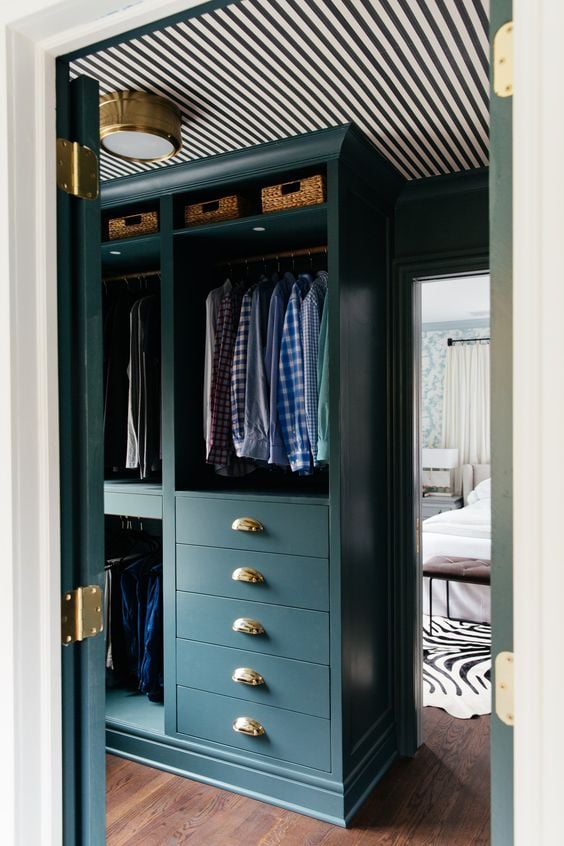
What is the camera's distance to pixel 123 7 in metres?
1.07

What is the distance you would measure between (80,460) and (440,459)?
675cm

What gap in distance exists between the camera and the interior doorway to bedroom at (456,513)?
3.29 metres

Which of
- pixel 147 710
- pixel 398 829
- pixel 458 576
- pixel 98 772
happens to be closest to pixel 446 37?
pixel 98 772

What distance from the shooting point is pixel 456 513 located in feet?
19.9

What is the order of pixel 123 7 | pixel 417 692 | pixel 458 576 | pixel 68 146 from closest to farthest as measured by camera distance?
pixel 123 7 → pixel 68 146 → pixel 417 692 → pixel 458 576

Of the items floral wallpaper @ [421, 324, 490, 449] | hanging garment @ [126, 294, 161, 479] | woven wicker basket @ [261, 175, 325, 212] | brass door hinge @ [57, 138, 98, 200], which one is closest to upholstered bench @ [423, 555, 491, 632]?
hanging garment @ [126, 294, 161, 479]

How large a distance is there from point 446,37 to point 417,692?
2556 millimetres

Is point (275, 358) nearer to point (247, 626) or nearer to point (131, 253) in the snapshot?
point (131, 253)

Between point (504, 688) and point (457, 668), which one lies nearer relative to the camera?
point (504, 688)

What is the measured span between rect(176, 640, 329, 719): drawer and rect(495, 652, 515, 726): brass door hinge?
1.74 metres

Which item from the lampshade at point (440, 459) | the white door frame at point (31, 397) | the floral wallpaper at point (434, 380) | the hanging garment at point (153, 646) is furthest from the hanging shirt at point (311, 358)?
the floral wallpaper at point (434, 380)

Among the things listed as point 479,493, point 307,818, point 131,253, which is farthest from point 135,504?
point 479,493

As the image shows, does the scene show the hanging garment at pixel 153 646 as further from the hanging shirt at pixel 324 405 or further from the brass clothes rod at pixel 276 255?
the brass clothes rod at pixel 276 255
